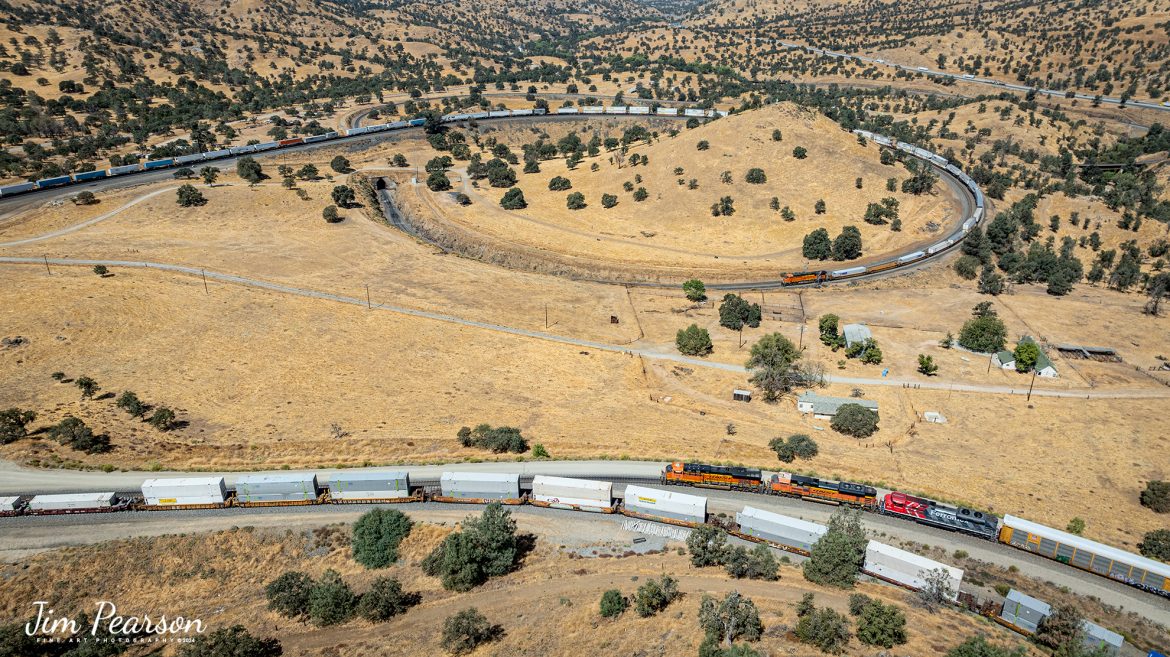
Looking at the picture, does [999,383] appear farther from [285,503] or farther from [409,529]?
[285,503]

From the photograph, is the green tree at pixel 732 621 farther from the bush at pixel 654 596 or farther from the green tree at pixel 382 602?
the green tree at pixel 382 602

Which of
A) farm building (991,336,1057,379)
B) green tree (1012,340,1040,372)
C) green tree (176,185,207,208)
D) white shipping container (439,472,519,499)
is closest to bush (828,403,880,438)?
green tree (1012,340,1040,372)

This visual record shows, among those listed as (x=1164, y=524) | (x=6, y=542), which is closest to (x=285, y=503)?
(x=6, y=542)

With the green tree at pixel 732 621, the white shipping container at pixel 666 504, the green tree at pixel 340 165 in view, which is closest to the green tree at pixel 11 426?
the white shipping container at pixel 666 504

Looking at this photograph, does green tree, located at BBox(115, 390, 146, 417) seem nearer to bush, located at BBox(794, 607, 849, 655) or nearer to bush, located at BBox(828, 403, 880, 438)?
bush, located at BBox(794, 607, 849, 655)

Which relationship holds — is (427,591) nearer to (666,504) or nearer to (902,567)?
(666,504)

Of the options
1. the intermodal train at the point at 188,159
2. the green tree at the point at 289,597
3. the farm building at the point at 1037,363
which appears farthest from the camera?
the intermodal train at the point at 188,159

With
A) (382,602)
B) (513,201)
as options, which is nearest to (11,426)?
(382,602)
